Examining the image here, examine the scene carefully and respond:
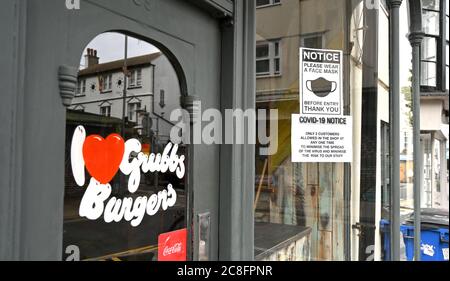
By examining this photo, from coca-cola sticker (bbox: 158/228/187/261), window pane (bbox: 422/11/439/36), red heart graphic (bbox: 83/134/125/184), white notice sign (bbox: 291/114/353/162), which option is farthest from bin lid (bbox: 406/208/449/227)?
red heart graphic (bbox: 83/134/125/184)

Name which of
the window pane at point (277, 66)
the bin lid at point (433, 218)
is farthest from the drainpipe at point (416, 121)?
the window pane at point (277, 66)

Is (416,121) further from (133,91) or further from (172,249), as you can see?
(133,91)

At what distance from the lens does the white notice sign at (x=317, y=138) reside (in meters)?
2.86

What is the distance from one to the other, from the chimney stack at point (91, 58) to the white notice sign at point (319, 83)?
1557mm

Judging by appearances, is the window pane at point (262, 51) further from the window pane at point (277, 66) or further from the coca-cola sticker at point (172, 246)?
the coca-cola sticker at point (172, 246)

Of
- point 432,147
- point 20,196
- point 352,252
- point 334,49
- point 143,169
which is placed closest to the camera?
point 20,196

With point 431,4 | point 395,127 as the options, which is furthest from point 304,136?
point 431,4

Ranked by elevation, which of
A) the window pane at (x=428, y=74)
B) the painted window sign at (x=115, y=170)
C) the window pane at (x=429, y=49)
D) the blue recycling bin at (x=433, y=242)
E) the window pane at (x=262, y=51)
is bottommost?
the blue recycling bin at (x=433, y=242)

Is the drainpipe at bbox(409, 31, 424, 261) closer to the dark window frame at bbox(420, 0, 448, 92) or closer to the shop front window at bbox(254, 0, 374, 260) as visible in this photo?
the shop front window at bbox(254, 0, 374, 260)

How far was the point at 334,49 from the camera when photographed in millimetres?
3086

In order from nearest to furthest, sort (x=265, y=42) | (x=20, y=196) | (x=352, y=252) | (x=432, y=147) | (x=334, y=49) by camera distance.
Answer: (x=20, y=196) < (x=265, y=42) < (x=334, y=49) < (x=352, y=252) < (x=432, y=147)
